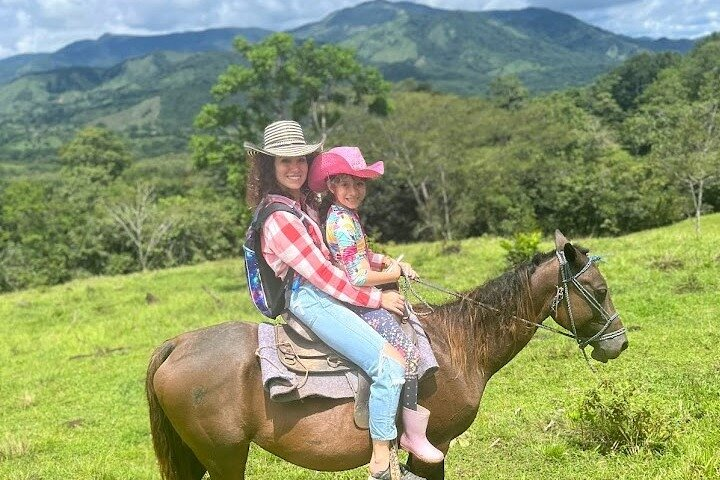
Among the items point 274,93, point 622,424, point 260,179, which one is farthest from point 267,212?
point 274,93

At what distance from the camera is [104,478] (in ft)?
20.4

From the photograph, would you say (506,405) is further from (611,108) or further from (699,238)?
(611,108)

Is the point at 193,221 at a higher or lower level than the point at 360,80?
lower

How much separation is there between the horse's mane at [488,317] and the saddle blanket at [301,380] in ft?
1.02

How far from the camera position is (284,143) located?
3.78 metres

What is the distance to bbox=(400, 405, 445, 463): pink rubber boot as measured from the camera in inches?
149

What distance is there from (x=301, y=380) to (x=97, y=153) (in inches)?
2738

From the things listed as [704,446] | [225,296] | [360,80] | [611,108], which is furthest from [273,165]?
[611,108]

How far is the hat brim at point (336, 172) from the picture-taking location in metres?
3.71

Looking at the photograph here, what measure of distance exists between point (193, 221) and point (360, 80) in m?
12.6

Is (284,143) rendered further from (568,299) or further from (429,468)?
(429,468)

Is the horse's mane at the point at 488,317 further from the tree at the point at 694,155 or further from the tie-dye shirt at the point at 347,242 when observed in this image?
the tree at the point at 694,155

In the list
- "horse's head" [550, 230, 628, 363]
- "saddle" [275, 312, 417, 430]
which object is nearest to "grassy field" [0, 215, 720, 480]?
"horse's head" [550, 230, 628, 363]

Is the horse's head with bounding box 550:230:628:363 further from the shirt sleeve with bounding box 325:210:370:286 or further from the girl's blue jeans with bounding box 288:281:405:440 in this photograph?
the shirt sleeve with bounding box 325:210:370:286
